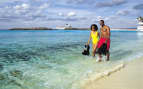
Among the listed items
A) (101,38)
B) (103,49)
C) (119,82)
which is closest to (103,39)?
(101,38)

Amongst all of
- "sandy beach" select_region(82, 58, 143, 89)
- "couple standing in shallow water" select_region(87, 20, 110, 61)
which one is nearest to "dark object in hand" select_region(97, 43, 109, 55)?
"couple standing in shallow water" select_region(87, 20, 110, 61)

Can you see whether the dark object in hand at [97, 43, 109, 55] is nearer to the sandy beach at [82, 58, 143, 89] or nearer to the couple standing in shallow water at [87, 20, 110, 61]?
the couple standing in shallow water at [87, 20, 110, 61]

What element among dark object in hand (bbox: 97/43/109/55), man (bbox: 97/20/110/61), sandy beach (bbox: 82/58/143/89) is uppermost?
man (bbox: 97/20/110/61)

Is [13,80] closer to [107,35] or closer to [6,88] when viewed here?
[6,88]

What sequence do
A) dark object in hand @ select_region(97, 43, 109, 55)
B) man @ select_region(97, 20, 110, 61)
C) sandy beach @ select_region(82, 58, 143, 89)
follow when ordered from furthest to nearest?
dark object in hand @ select_region(97, 43, 109, 55) < man @ select_region(97, 20, 110, 61) < sandy beach @ select_region(82, 58, 143, 89)

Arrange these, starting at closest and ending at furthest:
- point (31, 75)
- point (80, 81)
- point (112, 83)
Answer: point (112, 83) → point (80, 81) → point (31, 75)

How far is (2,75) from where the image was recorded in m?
5.29

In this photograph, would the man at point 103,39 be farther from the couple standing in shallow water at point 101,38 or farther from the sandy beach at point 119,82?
the sandy beach at point 119,82

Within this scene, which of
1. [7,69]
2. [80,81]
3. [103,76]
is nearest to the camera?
[80,81]

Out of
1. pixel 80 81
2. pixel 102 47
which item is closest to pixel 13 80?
pixel 80 81

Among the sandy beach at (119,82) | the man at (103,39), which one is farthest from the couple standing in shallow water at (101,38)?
the sandy beach at (119,82)

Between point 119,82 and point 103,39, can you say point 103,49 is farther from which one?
point 119,82

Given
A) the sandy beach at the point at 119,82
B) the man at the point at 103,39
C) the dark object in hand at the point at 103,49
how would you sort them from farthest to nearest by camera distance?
the dark object in hand at the point at 103,49, the man at the point at 103,39, the sandy beach at the point at 119,82

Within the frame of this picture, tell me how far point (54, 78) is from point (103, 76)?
1.55 metres
